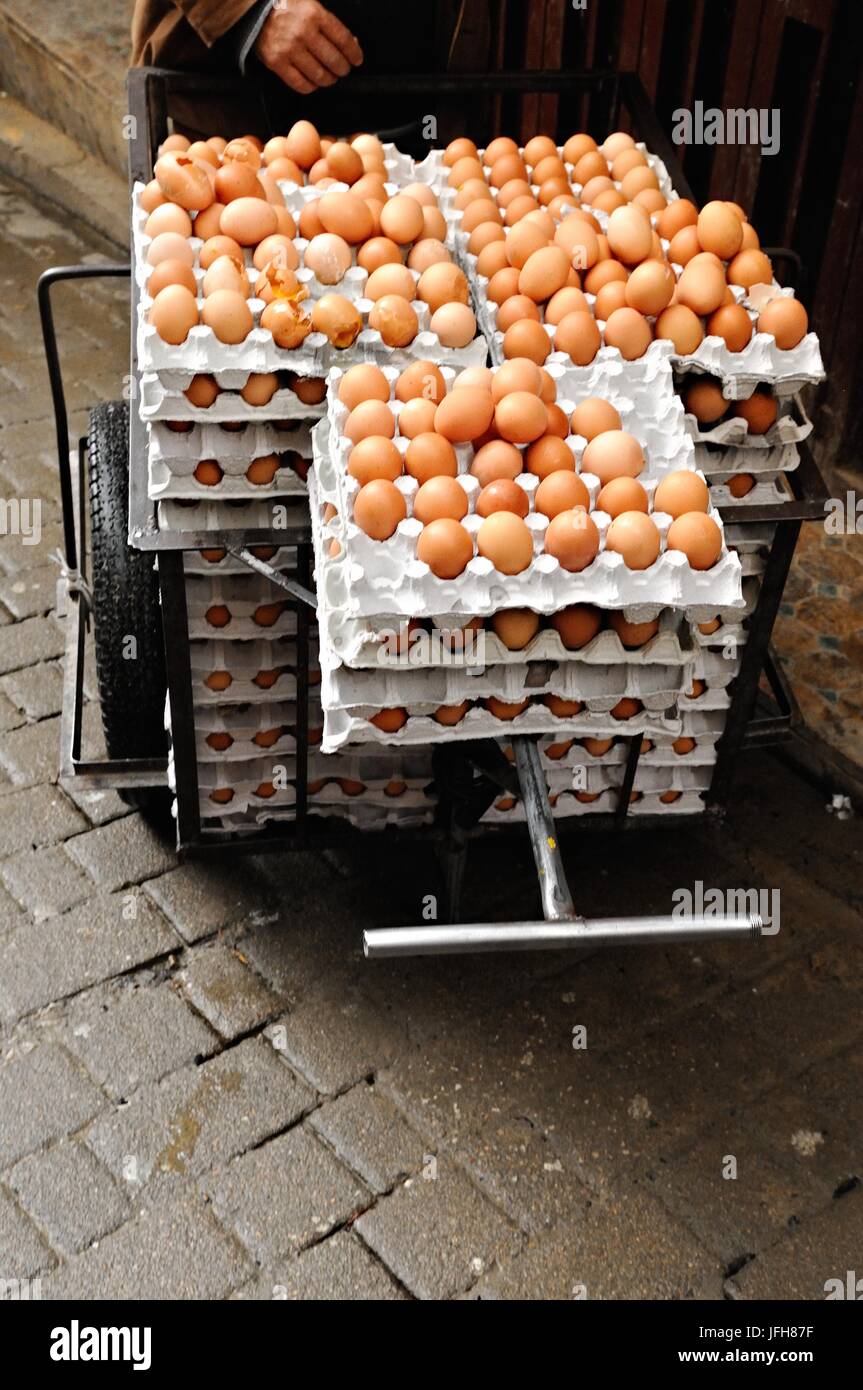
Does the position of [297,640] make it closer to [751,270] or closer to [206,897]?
[206,897]

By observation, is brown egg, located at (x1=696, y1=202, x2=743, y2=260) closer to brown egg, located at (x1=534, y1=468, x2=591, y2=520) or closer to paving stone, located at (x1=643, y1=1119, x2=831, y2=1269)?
brown egg, located at (x1=534, y1=468, x2=591, y2=520)

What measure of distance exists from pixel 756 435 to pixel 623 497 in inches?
19.8

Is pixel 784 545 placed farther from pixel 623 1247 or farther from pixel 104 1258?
pixel 104 1258

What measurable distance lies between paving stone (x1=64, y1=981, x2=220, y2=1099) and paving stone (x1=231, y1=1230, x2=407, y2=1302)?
19.5 inches

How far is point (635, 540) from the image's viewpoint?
7.32 feet

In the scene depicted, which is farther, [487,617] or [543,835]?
[543,835]

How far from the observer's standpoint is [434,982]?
3150 millimetres

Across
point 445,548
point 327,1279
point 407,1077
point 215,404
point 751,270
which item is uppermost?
point 751,270

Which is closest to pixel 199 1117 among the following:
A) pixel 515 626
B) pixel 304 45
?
pixel 515 626

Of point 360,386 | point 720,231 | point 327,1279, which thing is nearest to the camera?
point 360,386

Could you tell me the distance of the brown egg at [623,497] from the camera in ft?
7.60

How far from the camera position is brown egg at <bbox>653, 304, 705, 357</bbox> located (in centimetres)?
261

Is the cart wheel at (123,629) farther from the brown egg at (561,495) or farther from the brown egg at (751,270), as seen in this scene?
the brown egg at (751,270)
